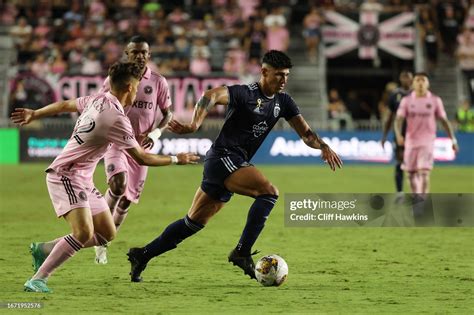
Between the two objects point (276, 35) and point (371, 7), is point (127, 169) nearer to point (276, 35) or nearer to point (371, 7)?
point (276, 35)

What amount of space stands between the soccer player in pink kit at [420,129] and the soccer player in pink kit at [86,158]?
8.42 m

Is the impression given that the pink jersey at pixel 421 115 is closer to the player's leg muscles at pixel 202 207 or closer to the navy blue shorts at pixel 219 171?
the navy blue shorts at pixel 219 171

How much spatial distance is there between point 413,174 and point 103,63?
51.3ft

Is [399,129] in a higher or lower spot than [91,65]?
lower

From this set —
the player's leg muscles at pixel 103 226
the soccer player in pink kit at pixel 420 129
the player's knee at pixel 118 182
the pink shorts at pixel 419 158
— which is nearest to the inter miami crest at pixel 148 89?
the player's knee at pixel 118 182

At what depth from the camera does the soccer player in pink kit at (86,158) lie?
29.2ft

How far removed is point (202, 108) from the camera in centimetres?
963

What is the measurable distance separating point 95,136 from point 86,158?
0.26 m

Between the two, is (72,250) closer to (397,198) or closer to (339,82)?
(397,198)

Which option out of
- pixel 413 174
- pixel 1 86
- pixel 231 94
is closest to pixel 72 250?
pixel 231 94

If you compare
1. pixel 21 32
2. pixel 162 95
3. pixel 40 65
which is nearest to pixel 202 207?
pixel 162 95

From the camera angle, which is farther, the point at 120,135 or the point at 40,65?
the point at 40,65

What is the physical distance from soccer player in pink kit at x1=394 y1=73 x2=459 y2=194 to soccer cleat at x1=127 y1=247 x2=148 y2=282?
772 cm

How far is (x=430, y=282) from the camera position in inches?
393
